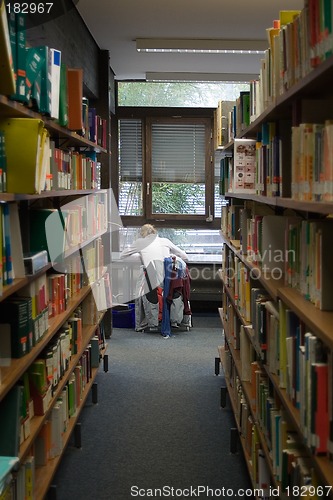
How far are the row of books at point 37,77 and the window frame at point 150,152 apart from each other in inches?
176

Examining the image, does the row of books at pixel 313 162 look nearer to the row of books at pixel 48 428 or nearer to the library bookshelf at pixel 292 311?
the library bookshelf at pixel 292 311

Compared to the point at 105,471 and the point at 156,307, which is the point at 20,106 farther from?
the point at 156,307

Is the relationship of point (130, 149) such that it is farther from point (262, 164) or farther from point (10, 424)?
point (10, 424)

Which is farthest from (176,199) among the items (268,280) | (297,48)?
(297,48)

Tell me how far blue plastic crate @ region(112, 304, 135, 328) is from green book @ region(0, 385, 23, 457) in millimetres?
4733

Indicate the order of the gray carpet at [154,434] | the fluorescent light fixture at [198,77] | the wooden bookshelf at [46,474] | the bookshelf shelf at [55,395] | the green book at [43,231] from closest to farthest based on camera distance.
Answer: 1. the bookshelf shelf at [55,395]
2. the wooden bookshelf at [46,474]
3. the green book at [43,231]
4. the gray carpet at [154,434]
5. the fluorescent light fixture at [198,77]

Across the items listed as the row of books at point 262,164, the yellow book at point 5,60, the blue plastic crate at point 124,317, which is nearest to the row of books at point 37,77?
the yellow book at point 5,60

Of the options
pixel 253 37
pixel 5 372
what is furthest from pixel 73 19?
pixel 5 372

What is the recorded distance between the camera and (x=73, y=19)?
15.1ft

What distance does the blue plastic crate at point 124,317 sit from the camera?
719cm

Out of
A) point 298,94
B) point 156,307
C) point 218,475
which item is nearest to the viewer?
point 298,94

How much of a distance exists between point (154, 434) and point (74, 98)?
2.25 metres

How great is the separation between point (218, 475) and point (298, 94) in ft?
7.72

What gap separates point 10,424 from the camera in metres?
2.39
